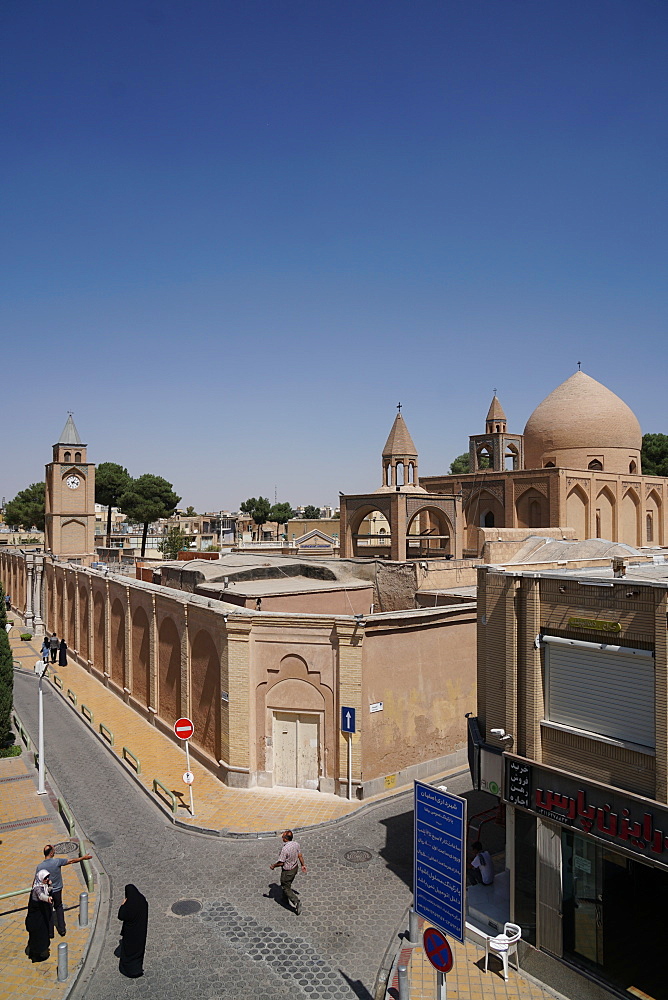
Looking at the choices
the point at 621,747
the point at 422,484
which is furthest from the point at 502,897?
the point at 422,484

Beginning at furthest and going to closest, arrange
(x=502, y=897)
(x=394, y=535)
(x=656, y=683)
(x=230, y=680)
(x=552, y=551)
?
(x=394, y=535) → (x=552, y=551) → (x=230, y=680) → (x=502, y=897) → (x=656, y=683)

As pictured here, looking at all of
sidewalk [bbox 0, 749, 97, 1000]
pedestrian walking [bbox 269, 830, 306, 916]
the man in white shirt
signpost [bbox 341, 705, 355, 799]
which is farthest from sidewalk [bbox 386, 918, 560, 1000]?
signpost [bbox 341, 705, 355, 799]

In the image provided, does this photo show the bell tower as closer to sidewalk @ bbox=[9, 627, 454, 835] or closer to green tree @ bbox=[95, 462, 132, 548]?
sidewalk @ bbox=[9, 627, 454, 835]

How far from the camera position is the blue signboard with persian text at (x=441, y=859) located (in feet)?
25.7

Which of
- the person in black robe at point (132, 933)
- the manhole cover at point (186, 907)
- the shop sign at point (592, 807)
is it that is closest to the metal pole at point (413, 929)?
the shop sign at point (592, 807)

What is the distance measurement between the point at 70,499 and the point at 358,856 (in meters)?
38.7

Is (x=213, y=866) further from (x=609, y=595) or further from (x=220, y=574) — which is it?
(x=220, y=574)

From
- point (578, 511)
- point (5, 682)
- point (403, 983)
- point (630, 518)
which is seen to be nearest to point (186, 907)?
point (403, 983)

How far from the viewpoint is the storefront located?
8867mm

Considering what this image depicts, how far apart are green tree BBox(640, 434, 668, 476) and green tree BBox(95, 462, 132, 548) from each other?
55.6m

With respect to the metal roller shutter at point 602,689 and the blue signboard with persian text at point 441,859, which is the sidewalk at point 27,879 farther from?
the metal roller shutter at point 602,689

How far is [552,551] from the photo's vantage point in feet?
79.0

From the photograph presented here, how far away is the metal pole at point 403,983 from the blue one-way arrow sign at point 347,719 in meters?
6.64

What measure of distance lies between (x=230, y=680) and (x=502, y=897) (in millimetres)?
7550
